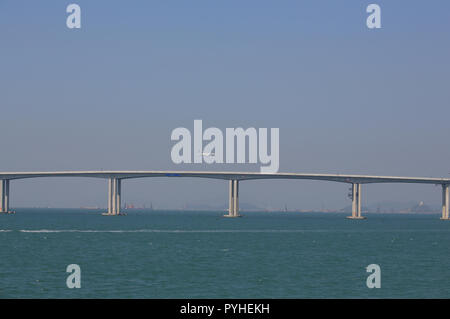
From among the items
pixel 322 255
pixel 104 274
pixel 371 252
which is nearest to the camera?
pixel 104 274

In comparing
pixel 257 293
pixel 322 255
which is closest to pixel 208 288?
pixel 257 293

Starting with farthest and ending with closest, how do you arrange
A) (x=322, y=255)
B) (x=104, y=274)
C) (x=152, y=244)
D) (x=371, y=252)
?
(x=152, y=244), (x=371, y=252), (x=322, y=255), (x=104, y=274)

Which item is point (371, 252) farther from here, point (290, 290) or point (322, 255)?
point (290, 290)

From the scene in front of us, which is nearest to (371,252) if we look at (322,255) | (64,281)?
(322,255)

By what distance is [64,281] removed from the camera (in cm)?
5166

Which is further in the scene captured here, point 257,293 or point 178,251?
point 178,251
